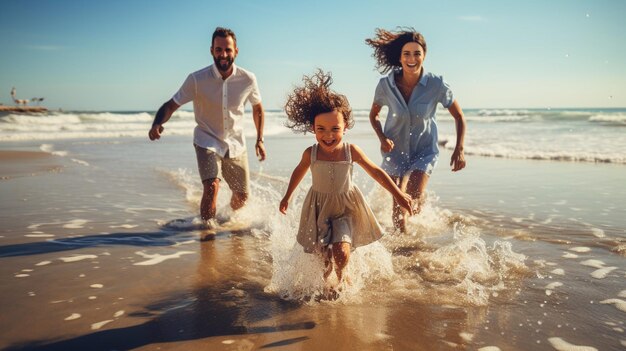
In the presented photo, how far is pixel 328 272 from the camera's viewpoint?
3.46 metres

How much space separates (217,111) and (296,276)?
2561mm

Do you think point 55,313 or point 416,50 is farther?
point 416,50

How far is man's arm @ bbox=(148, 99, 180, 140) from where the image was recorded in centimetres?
506

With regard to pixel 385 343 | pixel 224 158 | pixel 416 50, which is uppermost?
pixel 416 50

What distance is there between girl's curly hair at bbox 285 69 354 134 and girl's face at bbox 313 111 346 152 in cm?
6

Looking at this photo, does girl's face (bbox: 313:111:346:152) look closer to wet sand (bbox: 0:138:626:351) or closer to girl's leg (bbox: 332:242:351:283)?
girl's leg (bbox: 332:242:351:283)

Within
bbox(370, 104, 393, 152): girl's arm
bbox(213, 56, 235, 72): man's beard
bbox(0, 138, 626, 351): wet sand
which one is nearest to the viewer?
bbox(0, 138, 626, 351): wet sand

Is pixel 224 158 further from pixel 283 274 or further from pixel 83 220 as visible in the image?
pixel 283 274

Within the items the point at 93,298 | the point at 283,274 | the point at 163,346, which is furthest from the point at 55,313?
the point at 283,274

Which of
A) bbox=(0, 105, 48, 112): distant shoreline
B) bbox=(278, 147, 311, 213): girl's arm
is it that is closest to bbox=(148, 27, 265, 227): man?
bbox=(278, 147, 311, 213): girl's arm

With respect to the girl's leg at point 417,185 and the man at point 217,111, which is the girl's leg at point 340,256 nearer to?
the girl's leg at point 417,185

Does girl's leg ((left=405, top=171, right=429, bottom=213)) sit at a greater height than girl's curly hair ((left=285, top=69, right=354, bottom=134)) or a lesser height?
lesser

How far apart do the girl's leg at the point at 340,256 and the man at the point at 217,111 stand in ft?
7.45

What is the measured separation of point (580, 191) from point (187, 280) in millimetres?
6565
